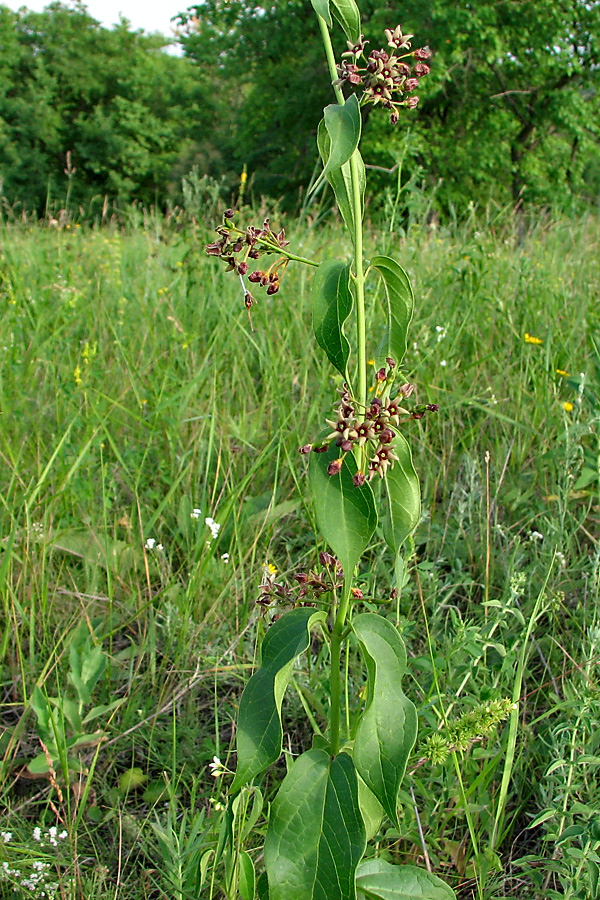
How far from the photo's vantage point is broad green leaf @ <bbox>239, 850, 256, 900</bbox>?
1.05 metres

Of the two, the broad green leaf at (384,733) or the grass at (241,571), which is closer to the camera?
the broad green leaf at (384,733)

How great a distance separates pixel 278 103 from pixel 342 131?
72.2 ft

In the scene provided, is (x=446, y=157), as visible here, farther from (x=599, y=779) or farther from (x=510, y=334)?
(x=599, y=779)

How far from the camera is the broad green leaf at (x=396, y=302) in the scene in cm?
99

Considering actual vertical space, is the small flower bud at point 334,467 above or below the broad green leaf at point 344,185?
below

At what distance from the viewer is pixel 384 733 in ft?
3.07

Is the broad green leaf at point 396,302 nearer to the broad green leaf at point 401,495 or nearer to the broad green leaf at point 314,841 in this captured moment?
the broad green leaf at point 401,495

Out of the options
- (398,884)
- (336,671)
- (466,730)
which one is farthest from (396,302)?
(398,884)

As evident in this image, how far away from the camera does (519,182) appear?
18406 mm

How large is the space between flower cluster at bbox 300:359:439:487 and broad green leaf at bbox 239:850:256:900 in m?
0.63

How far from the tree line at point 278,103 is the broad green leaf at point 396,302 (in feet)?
24.0

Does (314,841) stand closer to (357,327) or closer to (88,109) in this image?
(357,327)

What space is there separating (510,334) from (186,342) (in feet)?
4.43

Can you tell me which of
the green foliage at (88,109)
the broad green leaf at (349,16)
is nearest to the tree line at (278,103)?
the green foliage at (88,109)
